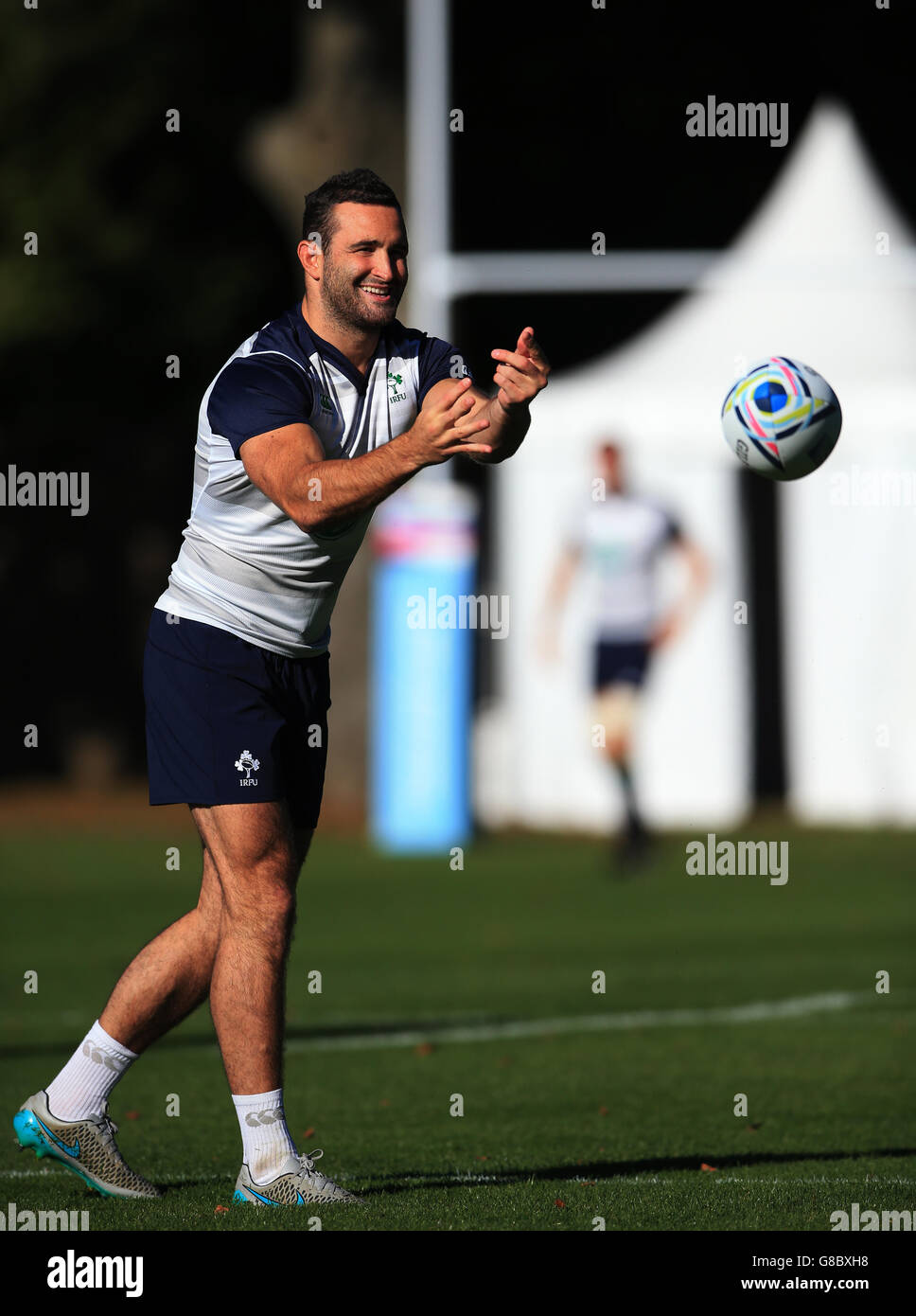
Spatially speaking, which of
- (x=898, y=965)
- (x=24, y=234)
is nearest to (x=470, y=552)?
(x=898, y=965)

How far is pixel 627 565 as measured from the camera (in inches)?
584

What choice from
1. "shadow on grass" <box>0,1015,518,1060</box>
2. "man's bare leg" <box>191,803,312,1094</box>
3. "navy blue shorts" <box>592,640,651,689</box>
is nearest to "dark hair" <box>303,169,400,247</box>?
"man's bare leg" <box>191,803,312,1094</box>

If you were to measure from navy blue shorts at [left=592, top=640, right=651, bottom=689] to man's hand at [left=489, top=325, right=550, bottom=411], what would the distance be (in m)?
9.47

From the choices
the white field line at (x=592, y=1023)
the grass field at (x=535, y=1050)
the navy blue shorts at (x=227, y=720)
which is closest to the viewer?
the navy blue shorts at (x=227, y=720)

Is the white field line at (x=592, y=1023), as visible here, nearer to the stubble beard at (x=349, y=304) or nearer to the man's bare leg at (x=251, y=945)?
the man's bare leg at (x=251, y=945)

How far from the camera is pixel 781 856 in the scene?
15.7m

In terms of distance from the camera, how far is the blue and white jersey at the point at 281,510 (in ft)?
18.0

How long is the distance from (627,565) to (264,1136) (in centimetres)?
975

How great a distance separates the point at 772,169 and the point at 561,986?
21717 millimetres

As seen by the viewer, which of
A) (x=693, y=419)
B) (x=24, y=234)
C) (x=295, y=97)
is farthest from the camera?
(x=295, y=97)

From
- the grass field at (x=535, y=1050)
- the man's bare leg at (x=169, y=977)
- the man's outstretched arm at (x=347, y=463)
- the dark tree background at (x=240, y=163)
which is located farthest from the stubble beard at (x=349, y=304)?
the dark tree background at (x=240, y=163)

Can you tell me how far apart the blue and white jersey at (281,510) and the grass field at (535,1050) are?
143cm
